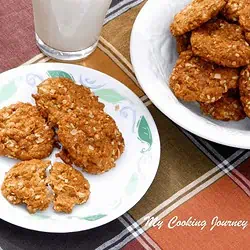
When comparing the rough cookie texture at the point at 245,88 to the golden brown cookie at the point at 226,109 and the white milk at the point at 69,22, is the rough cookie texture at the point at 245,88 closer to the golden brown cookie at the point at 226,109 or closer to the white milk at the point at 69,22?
the golden brown cookie at the point at 226,109

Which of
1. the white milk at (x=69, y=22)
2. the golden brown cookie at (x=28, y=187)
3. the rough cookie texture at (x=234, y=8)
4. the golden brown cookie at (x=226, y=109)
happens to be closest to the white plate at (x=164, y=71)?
the golden brown cookie at (x=226, y=109)

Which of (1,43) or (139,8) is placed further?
(139,8)

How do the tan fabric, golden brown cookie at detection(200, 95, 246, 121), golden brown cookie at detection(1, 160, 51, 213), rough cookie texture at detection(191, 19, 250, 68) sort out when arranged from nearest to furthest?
golden brown cookie at detection(1, 160, 51, 213), rough cookie texture at detection(191, 19, 250, 68), golden brown cookie at detection(200, 95, 246, 121), the tan fabric

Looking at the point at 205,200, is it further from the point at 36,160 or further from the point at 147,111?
the point at 36,160

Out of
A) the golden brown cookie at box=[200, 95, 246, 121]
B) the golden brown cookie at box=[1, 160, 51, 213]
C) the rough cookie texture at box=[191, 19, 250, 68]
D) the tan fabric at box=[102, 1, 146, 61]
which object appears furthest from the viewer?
the tan fabric at box=[102, 1, 146, 61]

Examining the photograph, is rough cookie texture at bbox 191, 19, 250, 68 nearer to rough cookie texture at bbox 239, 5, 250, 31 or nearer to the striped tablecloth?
rough cookie texture at bbox 239, 5, 250, 31

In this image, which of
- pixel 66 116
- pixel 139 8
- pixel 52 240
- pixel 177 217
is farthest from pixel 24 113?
pixel 139 8

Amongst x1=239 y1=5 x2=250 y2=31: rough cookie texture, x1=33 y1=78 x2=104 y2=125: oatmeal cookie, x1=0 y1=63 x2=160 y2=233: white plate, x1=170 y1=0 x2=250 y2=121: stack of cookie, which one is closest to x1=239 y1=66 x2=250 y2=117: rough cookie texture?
x1=170 y1=0 x2=250 y2=121: stack of cookie
